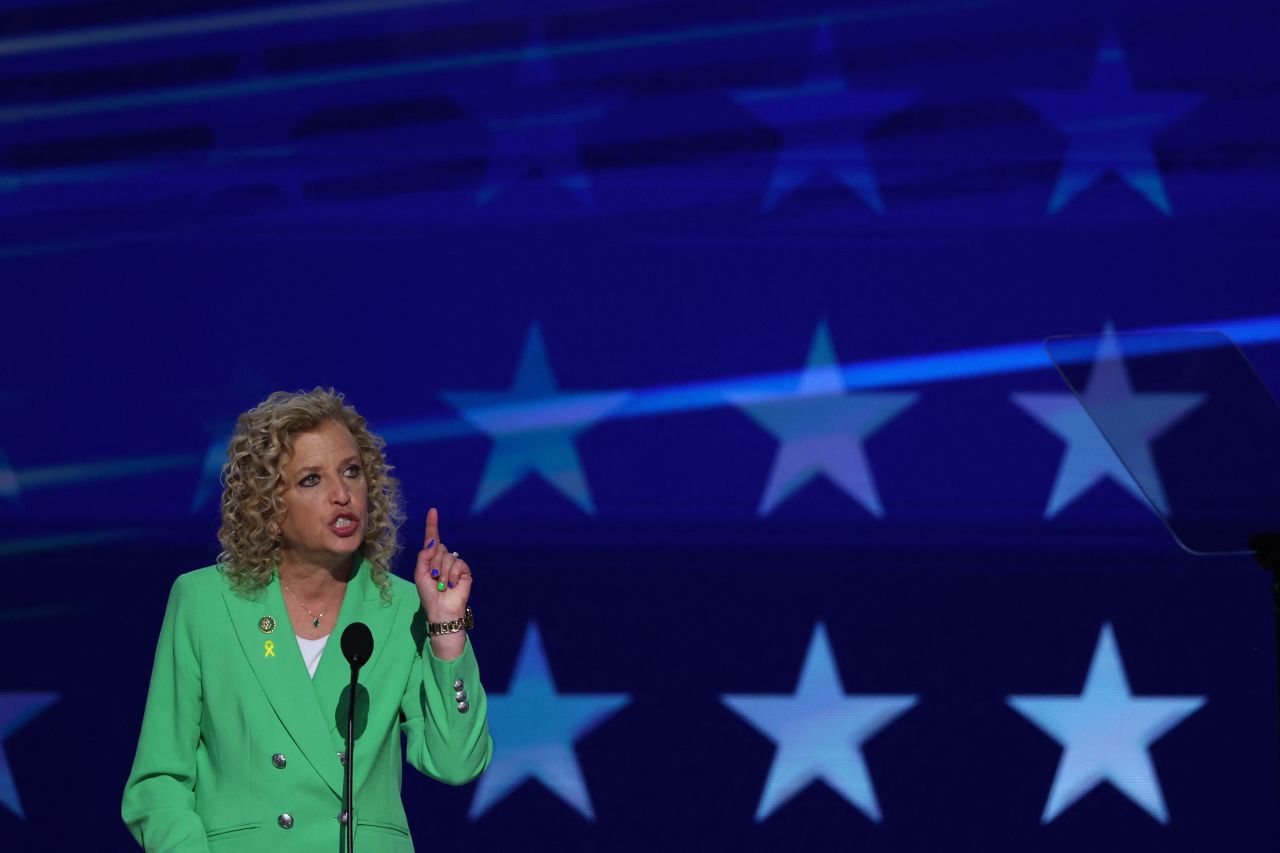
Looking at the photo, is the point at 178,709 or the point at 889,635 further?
the point at 889,635

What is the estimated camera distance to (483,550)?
345 cm

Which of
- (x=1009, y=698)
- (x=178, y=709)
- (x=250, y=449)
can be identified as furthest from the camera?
(x=1009, y=698)

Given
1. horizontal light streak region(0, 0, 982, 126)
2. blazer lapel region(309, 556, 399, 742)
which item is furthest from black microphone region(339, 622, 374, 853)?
horizontal light streak region(0, 0, 982, 126)

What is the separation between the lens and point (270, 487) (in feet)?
7.41

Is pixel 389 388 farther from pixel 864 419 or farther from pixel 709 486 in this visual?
pixel 864 419

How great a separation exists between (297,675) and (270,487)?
0.27 metres

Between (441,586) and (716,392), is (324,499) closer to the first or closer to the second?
(441,586)

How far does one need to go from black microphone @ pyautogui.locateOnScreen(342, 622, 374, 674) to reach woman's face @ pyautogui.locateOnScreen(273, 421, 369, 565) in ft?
0.81

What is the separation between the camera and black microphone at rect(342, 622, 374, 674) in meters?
1.99

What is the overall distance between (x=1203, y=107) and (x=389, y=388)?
1826 millimetres

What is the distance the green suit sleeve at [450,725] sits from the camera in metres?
2.13

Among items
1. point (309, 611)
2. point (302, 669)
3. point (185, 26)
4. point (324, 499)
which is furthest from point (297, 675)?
point (185, 26)

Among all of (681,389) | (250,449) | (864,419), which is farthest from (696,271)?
(250,449)

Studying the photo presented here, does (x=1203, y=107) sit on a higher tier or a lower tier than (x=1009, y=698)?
higher
